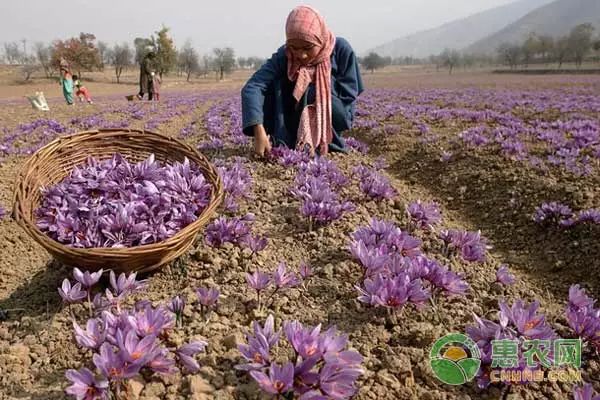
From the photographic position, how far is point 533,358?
1.91 m

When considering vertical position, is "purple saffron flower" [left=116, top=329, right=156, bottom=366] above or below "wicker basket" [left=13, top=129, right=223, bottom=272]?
below

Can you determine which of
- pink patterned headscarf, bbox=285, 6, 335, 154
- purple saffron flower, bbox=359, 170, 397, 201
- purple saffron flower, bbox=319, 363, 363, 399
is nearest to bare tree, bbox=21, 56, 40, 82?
pink patterned headscarf, bbox=285, 6, 335, 154

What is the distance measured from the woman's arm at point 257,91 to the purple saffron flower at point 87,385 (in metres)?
3.85

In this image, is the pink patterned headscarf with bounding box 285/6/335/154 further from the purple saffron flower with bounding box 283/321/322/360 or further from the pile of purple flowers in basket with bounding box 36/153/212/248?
the purple saffron flower with bounding box 283/321/322/360

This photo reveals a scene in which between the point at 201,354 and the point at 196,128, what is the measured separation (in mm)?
9026

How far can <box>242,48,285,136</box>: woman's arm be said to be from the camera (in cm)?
500

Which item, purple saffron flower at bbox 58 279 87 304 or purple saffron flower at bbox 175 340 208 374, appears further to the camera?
purple saffron flower at bbox 58 279 87 304

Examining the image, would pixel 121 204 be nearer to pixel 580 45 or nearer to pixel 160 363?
pixel 160 363

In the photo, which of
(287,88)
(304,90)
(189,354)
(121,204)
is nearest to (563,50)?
(287,88)

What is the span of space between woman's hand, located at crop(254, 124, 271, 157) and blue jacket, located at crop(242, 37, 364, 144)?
0.51ft

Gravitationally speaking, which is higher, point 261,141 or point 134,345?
point 261,141

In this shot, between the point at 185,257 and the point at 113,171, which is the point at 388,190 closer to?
the point at 185,257

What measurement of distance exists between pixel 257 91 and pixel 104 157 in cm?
247

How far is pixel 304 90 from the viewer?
17.1 feet
